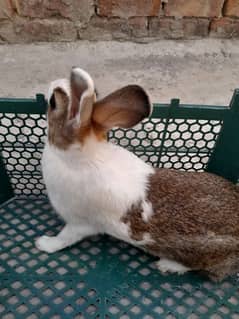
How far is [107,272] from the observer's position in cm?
115

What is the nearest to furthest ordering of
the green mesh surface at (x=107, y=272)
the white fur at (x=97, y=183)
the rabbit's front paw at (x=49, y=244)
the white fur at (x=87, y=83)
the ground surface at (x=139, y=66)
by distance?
the white fur at (x=87, y=83)
the white fur at (x=97, y=183)
the green mesh surface at (x=107, y=272)
the rabbit's front paw at (x=49, y=244)
the ground surface at (x=139, y=66)

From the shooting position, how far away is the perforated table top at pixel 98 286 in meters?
1.08

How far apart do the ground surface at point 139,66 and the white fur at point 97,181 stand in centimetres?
86

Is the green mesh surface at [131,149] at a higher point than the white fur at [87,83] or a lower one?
lower

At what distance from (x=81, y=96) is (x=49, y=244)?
59cm

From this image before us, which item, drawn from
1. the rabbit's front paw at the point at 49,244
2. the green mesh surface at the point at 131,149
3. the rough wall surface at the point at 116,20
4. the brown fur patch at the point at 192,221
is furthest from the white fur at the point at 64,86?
the rough wall surface at the point at 116,20

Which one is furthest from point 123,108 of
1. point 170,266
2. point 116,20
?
point 116,20

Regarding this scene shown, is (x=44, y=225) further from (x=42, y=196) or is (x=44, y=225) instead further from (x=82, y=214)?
(x=82, y=214)

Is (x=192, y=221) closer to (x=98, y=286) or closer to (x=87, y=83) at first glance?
(x=98, y=286)

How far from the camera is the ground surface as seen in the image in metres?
1.87

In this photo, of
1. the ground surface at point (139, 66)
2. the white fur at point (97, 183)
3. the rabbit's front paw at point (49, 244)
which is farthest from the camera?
the ground surface at point (139, 66)

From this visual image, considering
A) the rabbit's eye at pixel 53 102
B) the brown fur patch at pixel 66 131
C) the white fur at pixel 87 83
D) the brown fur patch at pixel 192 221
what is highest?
the white fur at pixel 87 83

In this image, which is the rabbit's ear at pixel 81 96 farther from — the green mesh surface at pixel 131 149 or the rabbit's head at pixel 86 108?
the green mesh surface at pixel 131 149

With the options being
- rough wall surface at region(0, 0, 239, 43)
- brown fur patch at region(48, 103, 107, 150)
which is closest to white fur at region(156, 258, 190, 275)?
brown fur patch at region(48, 103, 107, 150)
